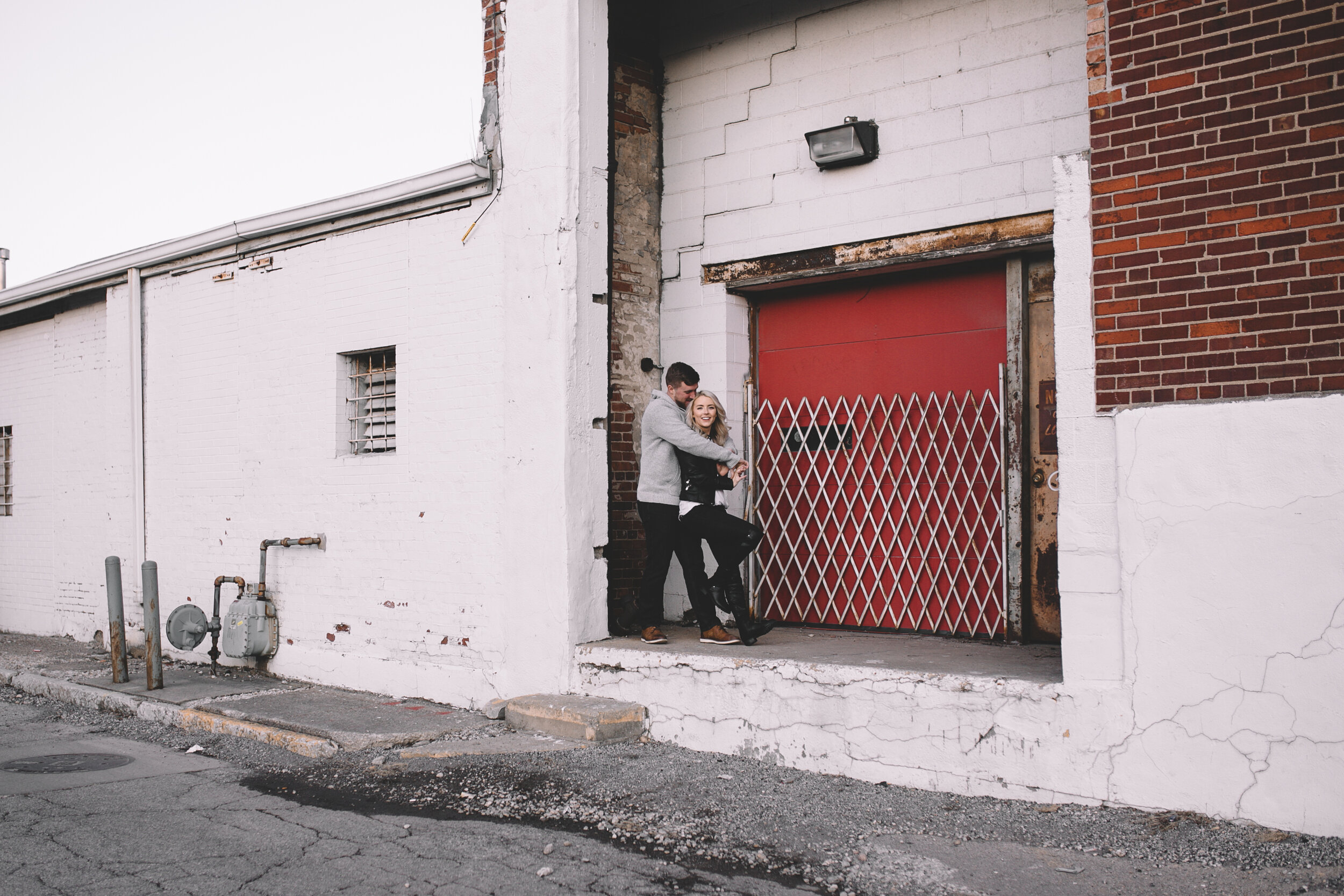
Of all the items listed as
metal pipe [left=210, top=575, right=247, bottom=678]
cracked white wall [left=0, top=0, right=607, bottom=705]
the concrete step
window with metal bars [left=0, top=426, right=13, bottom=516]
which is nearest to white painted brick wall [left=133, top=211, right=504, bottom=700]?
cracked white wall [left=0, top=0, right=607, bottom=705]

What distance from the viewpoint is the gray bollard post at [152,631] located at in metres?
7.86

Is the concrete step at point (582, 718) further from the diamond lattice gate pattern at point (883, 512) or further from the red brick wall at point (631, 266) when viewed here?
the diamond lattice gate pattern at point (883, 512)

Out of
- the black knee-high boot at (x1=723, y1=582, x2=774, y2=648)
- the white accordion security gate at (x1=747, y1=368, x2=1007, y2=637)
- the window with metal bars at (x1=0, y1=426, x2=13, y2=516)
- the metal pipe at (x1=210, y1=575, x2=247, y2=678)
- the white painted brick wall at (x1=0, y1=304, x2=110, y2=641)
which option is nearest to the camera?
the black knee-high boot at (x1=723, y1=582, x2=774, y2=648)

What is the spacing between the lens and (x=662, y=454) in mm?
6781

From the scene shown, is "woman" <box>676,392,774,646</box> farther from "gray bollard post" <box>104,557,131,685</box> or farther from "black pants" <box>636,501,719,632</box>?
"gray bollard post" <box>104,557,131,685</box>

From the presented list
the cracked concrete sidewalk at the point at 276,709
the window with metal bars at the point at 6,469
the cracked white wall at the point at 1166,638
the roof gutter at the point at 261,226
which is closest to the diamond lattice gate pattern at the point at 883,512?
the cracked white wall at the point at 1166,638

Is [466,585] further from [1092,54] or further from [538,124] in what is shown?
[1092,54]

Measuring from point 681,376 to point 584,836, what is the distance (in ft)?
10.5

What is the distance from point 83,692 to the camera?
7996 mm

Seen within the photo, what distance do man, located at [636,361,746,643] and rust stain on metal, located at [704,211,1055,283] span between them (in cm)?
104

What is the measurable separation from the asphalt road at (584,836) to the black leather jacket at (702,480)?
1.62m

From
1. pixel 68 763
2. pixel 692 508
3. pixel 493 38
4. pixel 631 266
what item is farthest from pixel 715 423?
pixel 68 763

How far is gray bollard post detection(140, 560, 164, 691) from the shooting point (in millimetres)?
7855

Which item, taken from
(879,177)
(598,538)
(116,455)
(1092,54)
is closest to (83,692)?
(116,455)
